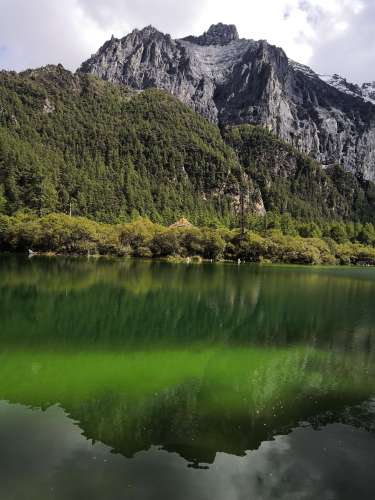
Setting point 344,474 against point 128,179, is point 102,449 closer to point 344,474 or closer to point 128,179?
point 344,474

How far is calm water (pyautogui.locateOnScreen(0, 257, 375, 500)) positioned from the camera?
9750mm

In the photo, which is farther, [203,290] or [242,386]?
[203,290]

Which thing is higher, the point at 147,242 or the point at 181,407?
the point at 147,242

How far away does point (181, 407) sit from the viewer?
13.8m

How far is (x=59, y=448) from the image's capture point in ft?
35.2

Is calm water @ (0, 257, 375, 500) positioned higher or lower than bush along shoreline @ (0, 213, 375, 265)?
lower

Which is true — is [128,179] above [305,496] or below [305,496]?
above

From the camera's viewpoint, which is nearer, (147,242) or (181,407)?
(181,407)

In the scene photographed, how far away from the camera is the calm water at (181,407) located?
975 cm

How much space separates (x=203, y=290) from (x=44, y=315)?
20345mm

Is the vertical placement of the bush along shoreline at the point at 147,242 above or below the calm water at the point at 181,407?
above

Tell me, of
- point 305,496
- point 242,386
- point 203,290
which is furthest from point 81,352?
point 203,290

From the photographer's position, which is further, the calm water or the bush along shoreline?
the bush along shoreline

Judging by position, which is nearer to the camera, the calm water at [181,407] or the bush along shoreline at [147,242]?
the calm water at [181,407]
